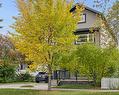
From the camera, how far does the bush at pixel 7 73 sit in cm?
5309

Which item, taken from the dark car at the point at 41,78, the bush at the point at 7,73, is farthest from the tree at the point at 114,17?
the bush at the point at 7,73

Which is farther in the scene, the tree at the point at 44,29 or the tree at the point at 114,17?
the tree at the point at 44,29

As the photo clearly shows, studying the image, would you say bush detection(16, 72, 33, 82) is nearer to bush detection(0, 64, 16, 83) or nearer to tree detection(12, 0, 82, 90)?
bush detection(0, 64, 16, 83)

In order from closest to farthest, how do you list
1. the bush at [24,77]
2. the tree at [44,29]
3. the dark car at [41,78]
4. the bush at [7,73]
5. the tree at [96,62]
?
the tree at [44,29] < the tree at [96,62] < the dark car at [41,78] < the bush at [7,73] < the bush at [24,77]

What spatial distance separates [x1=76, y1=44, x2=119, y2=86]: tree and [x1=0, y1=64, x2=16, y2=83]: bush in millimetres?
17905

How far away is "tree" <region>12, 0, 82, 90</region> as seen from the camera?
32.2 meters

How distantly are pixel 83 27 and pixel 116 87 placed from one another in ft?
56.5

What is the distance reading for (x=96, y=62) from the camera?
37094 millimetres

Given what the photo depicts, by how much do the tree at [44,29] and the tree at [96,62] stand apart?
438 centimetres

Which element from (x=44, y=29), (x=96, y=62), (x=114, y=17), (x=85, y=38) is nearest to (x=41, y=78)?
(x=85, y=38)

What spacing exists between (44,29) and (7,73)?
21995 millimetres

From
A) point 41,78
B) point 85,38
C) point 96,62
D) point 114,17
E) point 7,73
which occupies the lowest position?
point 41,78

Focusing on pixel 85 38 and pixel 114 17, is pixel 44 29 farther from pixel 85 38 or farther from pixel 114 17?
pixel 85 38

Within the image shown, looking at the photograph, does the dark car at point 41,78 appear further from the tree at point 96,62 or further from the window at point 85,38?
the tree at point 96,62
